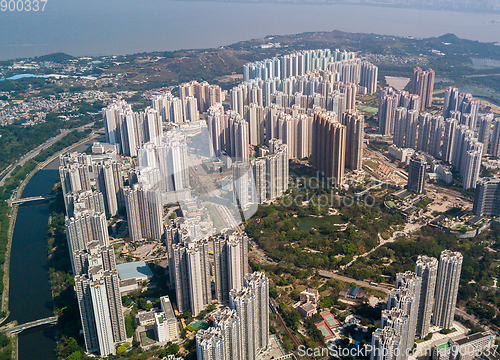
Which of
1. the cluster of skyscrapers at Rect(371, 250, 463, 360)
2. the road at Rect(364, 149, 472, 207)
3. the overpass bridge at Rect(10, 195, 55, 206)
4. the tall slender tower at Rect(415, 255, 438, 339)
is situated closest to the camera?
the cluster of skyscrapers at Rect(371, 250, 463, 360)

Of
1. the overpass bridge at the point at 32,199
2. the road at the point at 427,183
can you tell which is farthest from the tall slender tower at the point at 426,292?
the overpass bridge at the point at 32,199

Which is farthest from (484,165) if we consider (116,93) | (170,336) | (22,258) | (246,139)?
(116,93)

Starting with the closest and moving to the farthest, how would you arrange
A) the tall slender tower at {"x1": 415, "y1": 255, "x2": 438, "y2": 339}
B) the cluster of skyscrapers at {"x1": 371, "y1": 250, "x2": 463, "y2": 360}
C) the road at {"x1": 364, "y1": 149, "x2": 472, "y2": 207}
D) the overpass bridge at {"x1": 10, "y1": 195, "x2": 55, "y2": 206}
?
the cluster of skyscrapers at {"x1": 371, "y1": 250, "x2": 463, "y2": 360}
the tall slender tower at {"x1": 415, "y1": 255, "x2": 438, "y2": 339}
the road at {"x1": 364, "y1": 149, "x2": 472, "y2": 207}
the overpass bridge at {"x1": 10, "y1": 195, "x2": 55, "y2": 206}

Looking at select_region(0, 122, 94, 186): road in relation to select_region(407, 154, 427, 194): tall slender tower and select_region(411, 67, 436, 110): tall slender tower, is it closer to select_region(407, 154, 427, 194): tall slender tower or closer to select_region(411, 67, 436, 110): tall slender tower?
select_region(407, 154, 427, 194): tall slender tower

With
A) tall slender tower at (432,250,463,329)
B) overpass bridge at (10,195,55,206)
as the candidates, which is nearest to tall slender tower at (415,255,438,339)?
tall slender tower at (432,250,463,329)

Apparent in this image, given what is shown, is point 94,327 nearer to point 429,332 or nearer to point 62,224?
point 62,224

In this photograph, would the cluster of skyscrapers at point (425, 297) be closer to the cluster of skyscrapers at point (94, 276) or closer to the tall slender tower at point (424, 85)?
the cluster of skyscrapers at point (94, 276)
